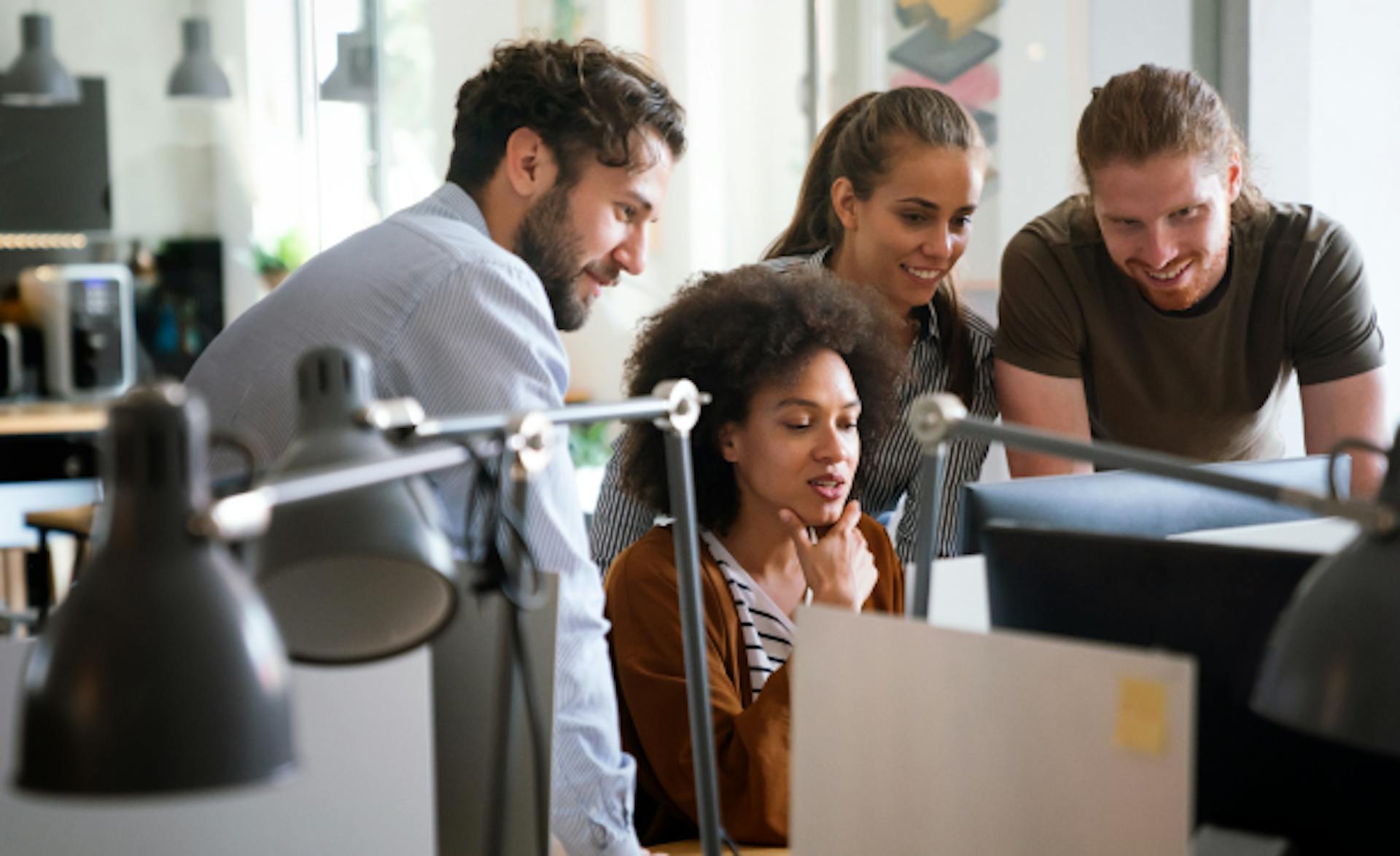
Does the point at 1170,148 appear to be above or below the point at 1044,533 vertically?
above

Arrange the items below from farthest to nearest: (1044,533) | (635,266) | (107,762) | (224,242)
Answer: (224,242), (635,266), (1044,533), (107,762)

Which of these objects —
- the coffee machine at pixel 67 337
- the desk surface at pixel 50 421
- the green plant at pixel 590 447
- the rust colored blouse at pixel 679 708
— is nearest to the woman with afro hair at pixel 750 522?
the rust colored blouse at pixel 679 708

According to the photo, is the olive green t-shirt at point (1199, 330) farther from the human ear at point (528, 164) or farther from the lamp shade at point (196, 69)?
the lamp shade at point (196, 69)

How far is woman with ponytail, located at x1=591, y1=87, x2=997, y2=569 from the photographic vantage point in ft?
7.92

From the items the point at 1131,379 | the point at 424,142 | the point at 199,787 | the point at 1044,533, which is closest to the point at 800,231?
the point at 1131,379

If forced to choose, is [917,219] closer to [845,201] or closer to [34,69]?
[845,201]

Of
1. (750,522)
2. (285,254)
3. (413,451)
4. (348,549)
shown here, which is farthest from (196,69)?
(348,549)

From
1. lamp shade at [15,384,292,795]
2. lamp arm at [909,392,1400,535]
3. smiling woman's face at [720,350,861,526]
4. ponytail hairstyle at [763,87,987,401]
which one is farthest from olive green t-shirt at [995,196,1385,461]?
lamp shade at [15,384,292,795]

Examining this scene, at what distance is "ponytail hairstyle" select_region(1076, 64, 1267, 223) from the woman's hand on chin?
2.14 ft

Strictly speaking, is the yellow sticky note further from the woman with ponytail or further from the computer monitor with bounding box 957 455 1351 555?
the woman with ponytail

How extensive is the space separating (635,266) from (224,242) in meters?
3.63

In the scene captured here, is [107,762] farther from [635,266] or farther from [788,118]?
[788,118]

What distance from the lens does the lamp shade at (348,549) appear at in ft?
2.75

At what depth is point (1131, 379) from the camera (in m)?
2.46
